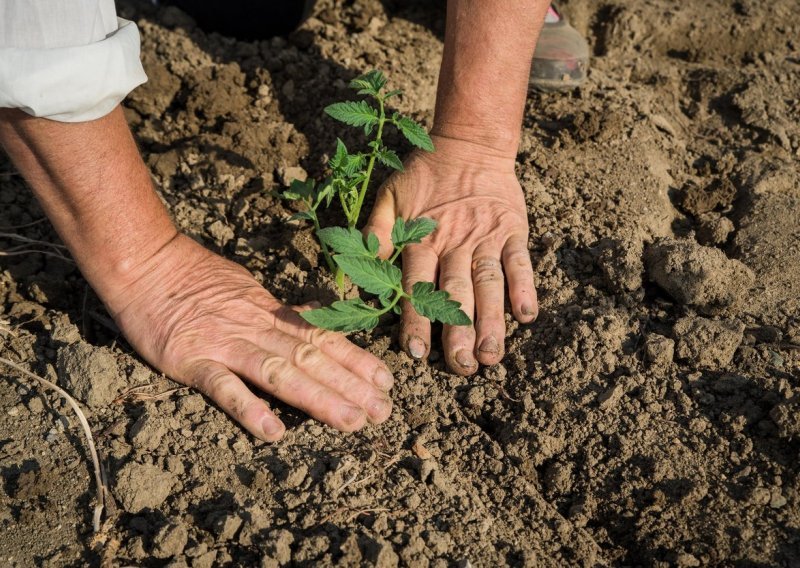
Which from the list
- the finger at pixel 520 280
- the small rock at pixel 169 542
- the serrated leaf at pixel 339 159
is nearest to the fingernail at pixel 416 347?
the finger at pixel 520 280

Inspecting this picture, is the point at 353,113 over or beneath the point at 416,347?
over

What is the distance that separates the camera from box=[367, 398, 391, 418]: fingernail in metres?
2.29

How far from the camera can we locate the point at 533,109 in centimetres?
338

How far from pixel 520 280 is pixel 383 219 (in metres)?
0.54

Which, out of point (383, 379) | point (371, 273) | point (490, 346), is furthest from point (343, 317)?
point (490, 346)

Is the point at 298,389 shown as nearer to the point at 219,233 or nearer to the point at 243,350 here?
the point at 243,350

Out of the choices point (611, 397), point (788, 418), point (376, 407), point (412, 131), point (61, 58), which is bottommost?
point (376, 407)

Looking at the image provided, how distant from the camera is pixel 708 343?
2352 mm

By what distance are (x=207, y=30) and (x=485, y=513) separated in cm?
279

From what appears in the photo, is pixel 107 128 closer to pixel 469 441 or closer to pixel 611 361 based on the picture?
pixel 469 441

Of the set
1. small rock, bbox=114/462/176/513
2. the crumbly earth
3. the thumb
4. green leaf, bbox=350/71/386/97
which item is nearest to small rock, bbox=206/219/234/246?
the crumbly earth

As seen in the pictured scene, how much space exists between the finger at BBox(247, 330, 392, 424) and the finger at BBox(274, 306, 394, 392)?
21 millimetres

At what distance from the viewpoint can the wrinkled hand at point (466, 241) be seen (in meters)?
2.44

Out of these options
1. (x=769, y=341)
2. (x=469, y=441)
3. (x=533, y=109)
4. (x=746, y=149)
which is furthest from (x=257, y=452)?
(x=746, y=149)
